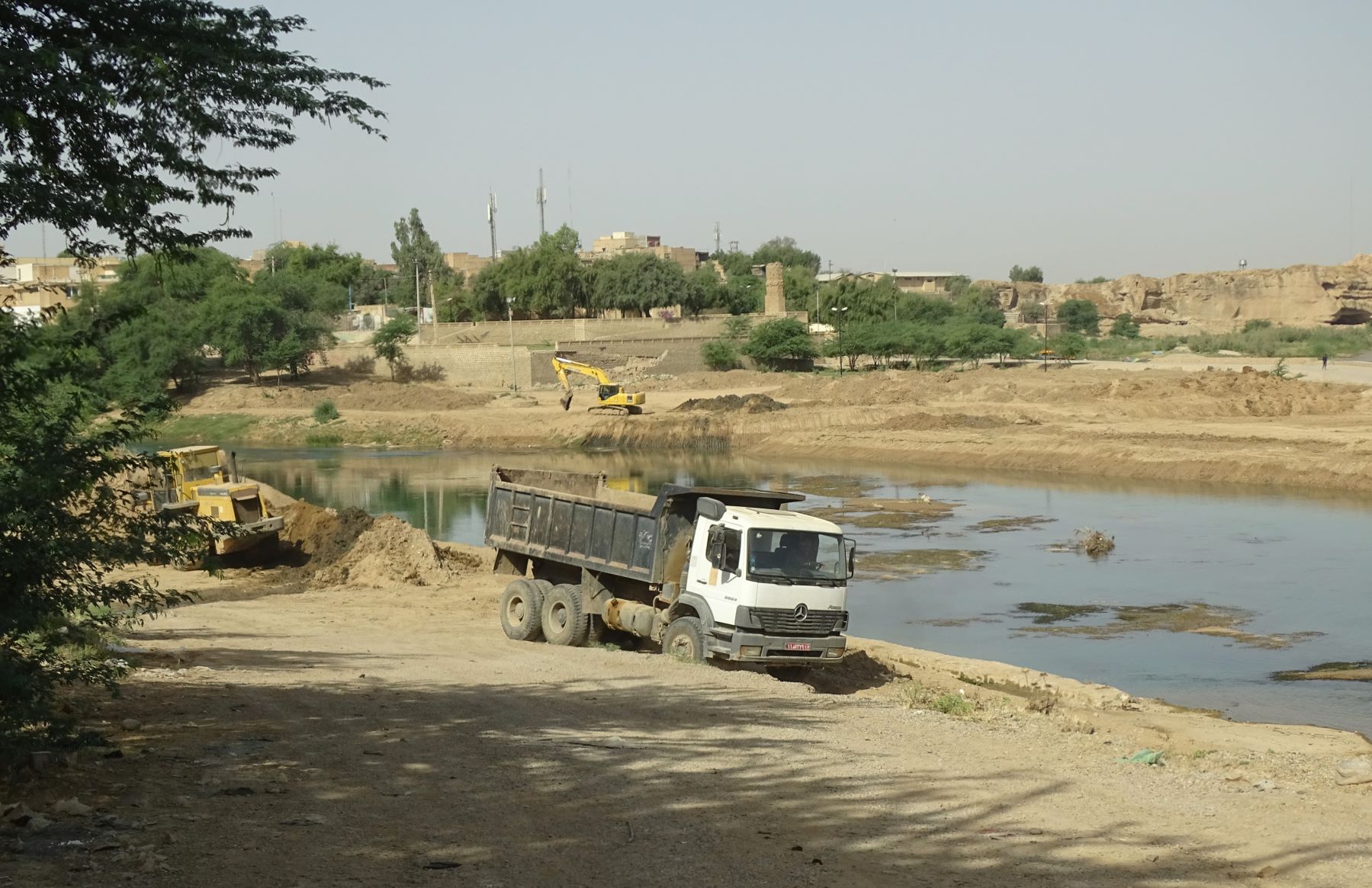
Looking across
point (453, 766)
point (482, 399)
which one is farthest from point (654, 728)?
point (482, 399)

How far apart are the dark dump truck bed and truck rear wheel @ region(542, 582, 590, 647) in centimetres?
46

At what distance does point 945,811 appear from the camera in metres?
10.7

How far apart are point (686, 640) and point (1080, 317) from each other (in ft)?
501

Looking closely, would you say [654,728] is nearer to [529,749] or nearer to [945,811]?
[529,749]

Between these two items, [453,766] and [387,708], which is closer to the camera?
[453,766]

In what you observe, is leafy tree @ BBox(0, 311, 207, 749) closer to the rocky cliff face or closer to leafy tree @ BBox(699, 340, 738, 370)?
leafy tree @ BBox(699, 340, 738, 370)

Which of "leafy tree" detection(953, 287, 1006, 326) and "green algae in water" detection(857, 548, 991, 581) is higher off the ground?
"leafy tree" detection(953, 287, 1006, 326)

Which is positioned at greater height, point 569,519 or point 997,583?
point 569,519

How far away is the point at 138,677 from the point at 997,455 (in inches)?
1740

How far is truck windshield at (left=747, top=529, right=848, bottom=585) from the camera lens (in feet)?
55.7

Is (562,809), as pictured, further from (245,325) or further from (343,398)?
(245,325)

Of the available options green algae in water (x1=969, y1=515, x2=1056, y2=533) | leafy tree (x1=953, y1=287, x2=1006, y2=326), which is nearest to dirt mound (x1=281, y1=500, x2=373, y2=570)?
green algae in water (x1=969, y1=515, x2=1056, y2=533)

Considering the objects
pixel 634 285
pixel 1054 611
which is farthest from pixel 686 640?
pixel 634 285

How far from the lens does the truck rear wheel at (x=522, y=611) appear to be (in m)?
20.6
